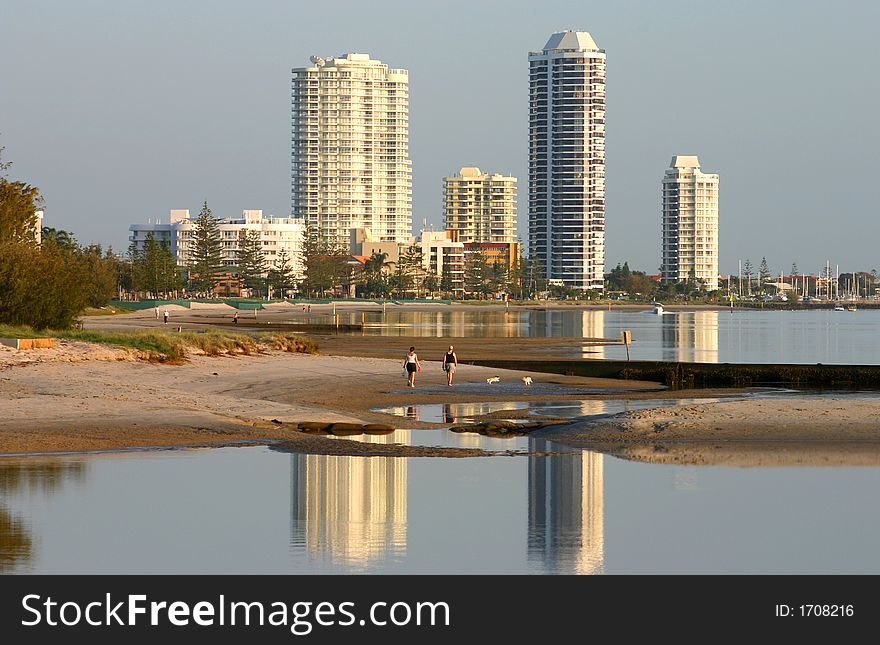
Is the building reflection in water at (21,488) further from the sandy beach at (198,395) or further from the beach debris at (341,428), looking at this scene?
the beach debris at (341,428)

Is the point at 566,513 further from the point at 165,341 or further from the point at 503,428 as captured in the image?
the point at 165,341

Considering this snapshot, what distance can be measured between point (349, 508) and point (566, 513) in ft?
11.1

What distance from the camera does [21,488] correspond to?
69.7 ft

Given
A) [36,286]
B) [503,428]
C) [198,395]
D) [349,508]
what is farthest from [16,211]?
[349,508]

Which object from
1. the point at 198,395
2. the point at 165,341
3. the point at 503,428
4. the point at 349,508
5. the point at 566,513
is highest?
the point at 165,341

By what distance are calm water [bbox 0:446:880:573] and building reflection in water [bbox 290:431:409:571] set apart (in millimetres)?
38

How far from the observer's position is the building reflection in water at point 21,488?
1650cm

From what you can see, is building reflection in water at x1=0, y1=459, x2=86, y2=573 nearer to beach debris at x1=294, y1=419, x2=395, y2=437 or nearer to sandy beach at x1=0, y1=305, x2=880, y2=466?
sandy beach at x1=0, y1=305, x2=880, y2=466

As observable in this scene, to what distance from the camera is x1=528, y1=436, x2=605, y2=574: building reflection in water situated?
1702 cm

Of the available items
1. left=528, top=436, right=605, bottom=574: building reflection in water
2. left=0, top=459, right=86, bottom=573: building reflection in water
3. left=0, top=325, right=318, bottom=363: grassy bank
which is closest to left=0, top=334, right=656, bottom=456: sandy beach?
left=0, top=325, right=318, bottom=363: grassy bank

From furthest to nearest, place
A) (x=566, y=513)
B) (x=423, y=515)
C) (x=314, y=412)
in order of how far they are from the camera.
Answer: (x=314, y=412), (x=566, y=513), (x=423, y=515)

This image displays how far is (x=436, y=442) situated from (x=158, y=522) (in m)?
10.8
